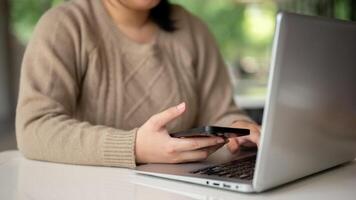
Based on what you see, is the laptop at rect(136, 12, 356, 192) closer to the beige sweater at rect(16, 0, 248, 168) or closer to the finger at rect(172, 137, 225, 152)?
the finger at rect(172, 137, 225, 152)

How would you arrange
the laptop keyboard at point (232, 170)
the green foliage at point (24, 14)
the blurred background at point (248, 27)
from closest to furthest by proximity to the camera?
the laptop keyboard at point (232, 170), the green foliage at point (24, 14), the blurred background at point (248, 27)

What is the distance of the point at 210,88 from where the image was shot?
1.42 m

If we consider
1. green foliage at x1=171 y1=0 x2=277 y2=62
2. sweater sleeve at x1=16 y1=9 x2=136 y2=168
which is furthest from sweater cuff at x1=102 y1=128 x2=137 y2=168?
green foliage at x1=171 y1=0 x2=277 y2=62

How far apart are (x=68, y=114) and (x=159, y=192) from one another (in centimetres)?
38

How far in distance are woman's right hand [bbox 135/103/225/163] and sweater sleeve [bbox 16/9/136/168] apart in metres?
0.02

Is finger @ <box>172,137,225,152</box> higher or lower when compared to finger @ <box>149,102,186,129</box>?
lower

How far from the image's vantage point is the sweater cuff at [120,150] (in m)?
0.94

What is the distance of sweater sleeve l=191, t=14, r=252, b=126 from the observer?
141 cm

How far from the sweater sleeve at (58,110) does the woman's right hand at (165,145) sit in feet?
0.08

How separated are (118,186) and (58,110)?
30cm

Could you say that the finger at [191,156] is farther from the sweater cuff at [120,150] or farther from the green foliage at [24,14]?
the green foliage at [24,14]

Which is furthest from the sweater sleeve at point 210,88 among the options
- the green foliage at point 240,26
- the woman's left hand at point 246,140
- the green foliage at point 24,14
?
the green foliage at point 240,26

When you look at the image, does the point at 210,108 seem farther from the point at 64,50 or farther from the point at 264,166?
the point at 264,166

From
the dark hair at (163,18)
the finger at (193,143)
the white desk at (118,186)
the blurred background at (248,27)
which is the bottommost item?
the blurred background at (248,27)
